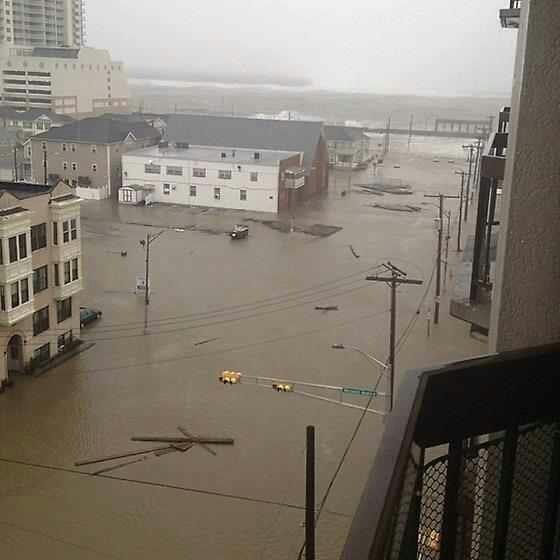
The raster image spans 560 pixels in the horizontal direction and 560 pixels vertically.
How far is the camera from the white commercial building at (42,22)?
28.2 meters

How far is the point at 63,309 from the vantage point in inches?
193

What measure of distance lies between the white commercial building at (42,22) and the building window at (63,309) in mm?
24836

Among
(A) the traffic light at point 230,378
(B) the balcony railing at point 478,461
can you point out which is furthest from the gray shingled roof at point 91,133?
(B) the balcony railing at point 478,461

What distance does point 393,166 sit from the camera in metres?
18.8

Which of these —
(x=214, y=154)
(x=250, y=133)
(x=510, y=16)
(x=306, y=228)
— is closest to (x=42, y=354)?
(x=510, y=16)

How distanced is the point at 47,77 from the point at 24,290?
64.2 feet

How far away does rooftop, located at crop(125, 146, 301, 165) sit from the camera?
11688 millimetres

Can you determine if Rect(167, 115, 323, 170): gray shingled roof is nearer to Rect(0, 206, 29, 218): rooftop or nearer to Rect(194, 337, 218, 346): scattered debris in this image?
Rect(194, 337, 218, 346): scattered debris

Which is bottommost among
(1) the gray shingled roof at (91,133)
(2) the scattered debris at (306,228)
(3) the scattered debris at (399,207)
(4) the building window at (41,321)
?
(2) the scattered debris at (306,228)

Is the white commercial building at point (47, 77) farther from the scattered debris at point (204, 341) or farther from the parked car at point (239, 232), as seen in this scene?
the scattered debris at point (204, 341)

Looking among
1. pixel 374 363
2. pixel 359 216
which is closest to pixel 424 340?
pixel 374 363

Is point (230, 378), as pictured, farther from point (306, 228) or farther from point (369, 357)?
point (306, 228)

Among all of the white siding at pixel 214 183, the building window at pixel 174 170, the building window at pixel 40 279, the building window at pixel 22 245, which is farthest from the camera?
the building window at pixel 174 170

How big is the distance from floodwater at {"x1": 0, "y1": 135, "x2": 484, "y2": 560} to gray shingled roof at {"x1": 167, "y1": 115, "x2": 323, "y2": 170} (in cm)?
481
